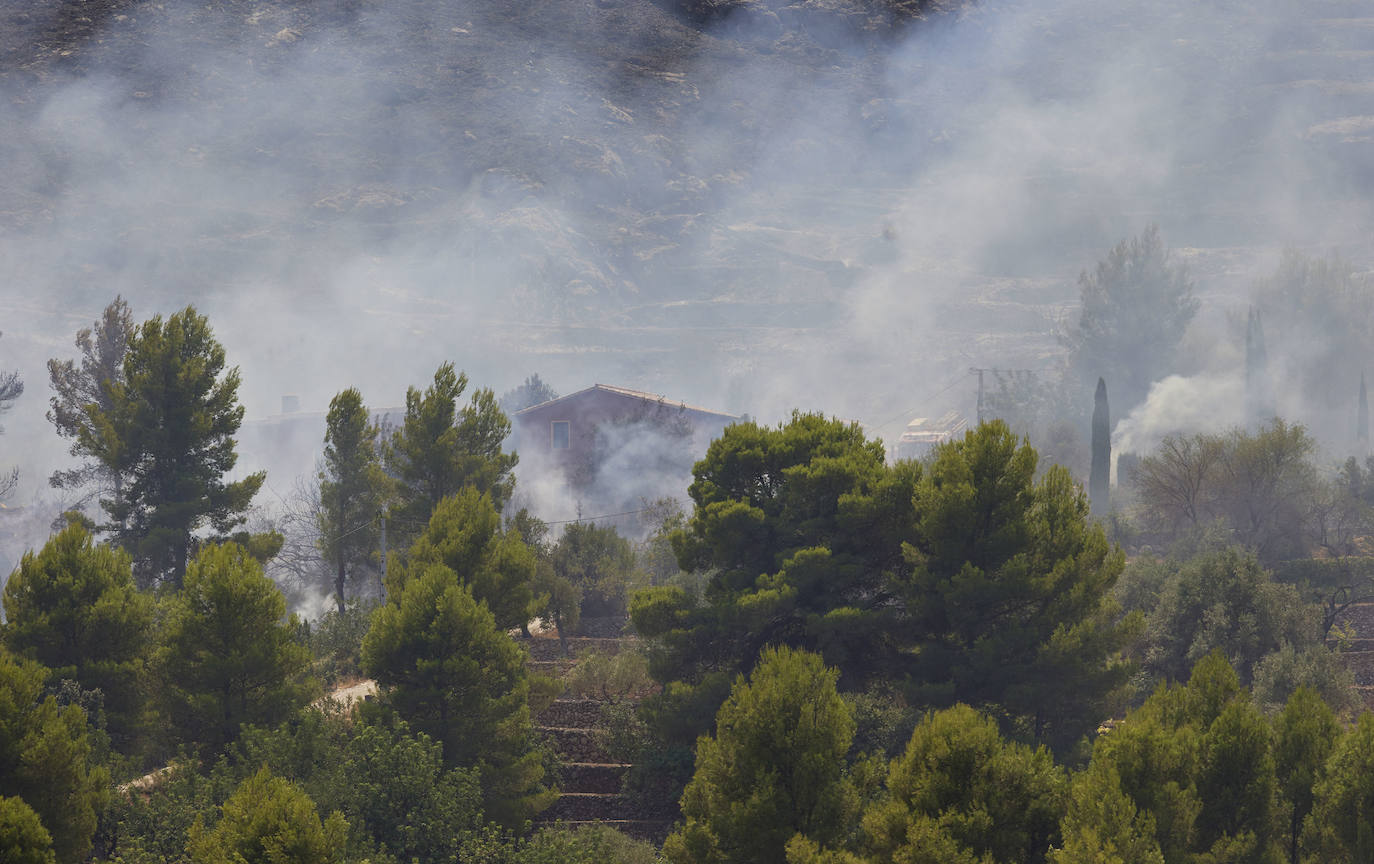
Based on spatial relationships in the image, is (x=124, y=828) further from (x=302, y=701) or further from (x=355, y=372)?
(x=355, y=372)

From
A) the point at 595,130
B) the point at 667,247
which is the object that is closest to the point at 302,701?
the point at 667,247

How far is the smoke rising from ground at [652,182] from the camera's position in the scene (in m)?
121

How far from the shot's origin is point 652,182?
6043 inches

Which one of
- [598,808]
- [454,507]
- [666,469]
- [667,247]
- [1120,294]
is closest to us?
[598,808]

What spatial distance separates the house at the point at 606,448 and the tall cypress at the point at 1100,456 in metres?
17.2

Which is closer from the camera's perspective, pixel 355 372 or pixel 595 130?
pixel 355 372

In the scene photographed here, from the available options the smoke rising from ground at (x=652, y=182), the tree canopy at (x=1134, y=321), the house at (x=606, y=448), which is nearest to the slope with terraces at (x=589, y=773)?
the house at (x=606, y=448)

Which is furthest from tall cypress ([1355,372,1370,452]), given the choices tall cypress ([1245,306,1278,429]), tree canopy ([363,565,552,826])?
tree canopy ([363,565,552,826])

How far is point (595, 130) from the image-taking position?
160m

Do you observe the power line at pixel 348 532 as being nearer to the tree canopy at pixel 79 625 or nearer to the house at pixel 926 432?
the tree canopy at pixel 79 625

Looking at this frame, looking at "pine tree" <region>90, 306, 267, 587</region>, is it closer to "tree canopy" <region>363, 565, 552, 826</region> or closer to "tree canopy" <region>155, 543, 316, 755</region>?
"tree canopy" <region>155, 543, 316, 755</region>

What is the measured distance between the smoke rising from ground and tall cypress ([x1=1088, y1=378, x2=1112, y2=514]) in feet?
157

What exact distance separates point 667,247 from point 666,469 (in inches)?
3187

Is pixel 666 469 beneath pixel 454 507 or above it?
above
